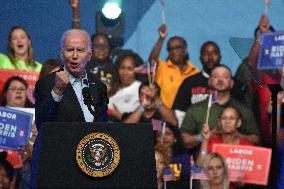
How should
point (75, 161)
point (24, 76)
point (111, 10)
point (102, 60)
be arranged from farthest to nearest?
point (111, 10)
point (102, 60)
point (24, 76)
point (75, 161)

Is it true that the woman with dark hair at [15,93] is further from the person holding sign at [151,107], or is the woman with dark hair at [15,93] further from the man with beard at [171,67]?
the man with beard at [171,67]

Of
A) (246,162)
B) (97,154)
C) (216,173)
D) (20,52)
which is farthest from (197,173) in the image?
(97,154)

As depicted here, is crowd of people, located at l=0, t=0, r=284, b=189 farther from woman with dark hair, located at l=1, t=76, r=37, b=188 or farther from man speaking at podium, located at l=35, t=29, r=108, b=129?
man speaking at podium, located at l=35, t=29, r=108, b=129

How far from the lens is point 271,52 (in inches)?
183

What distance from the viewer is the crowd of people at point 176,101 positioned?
6.38 m

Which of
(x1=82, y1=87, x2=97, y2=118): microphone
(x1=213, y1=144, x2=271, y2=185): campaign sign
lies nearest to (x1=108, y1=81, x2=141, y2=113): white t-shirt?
(x1=213, y1=144, x2=271, y2=185): campaign sign

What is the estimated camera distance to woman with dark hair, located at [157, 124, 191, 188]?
258 inches

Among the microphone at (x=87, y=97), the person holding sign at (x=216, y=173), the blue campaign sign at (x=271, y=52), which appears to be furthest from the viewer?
the person holding sign at (x=216, y=173)

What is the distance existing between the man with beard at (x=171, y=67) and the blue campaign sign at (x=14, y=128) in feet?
5.17

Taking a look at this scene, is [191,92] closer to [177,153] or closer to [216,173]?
[177,153]

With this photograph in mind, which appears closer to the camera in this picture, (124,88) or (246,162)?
(246,162)

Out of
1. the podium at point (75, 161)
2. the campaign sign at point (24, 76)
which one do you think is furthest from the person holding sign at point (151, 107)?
the podium at point (75, 161)

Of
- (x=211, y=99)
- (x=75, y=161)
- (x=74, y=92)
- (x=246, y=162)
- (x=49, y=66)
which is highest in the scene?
(x=49, y=66)

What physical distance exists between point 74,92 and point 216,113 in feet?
12.8
